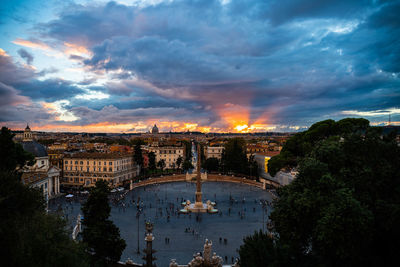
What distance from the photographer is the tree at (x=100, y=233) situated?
1912 cm

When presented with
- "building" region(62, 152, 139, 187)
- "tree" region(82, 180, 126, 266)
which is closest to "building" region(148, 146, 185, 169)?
"building" region(62, 152, 139, 187)

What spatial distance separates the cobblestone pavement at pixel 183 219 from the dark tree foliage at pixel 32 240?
10.3m

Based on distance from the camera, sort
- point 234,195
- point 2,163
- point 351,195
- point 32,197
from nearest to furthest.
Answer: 1. point 351,195
2. point 32,197
3. point 2,163
4. point 234,195

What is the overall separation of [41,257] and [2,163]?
13472 mm

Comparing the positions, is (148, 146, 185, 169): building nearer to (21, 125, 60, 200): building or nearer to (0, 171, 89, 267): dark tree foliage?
(21, 125, 60, 200): building

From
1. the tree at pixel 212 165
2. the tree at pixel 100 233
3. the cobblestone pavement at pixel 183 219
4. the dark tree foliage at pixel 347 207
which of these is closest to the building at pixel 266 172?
the cobblestone pavement at pixel 183 219

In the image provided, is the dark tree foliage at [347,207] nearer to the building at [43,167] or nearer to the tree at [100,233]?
the tree at [100,233]

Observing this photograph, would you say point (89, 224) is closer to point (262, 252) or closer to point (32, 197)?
point (32, 197)

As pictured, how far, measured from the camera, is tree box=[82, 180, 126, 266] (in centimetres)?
1912

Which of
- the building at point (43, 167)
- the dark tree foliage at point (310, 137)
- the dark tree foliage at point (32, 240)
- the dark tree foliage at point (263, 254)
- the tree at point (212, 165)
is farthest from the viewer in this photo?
the tree at point (212, 165)

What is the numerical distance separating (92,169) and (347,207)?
5628cm

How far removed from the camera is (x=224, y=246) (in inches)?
1025

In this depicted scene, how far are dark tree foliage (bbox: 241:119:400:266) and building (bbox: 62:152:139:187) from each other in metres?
49.7

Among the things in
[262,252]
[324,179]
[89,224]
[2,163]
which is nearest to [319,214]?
[324,179]
